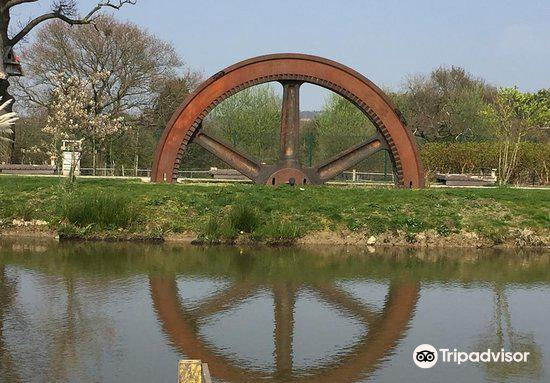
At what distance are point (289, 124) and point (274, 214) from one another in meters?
3.98

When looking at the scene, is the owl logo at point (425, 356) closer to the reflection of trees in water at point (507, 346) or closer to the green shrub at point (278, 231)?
the reflection of trees in water at point (507, 346)

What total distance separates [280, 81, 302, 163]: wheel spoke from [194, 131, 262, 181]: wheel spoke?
0.90 m

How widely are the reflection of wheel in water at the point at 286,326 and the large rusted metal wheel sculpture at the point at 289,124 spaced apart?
9488 millimetres

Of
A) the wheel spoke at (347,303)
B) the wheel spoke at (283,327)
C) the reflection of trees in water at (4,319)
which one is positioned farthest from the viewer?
the wheel spoke at (347,303)

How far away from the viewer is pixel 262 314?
10.1m

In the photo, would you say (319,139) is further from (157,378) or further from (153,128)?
(157,378)

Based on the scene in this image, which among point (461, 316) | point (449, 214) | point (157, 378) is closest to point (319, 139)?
point (449, 214)

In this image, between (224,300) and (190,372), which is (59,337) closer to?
(224,300)

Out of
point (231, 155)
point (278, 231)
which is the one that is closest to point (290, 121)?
point (231, 155)

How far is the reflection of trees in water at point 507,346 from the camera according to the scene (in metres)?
7.65

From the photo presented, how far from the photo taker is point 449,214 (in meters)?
18.8

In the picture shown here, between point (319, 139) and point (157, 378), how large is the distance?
38235 millimetres

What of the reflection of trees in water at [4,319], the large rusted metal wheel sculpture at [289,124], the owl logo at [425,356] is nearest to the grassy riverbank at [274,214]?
the large rusted metal wheel sculpture at [289,124]

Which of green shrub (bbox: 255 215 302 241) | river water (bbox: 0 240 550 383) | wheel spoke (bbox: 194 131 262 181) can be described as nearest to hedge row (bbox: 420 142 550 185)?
wheel spoke (bbox: 194 131 262 181)
